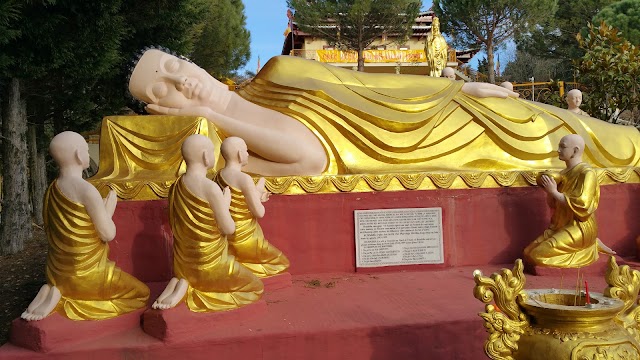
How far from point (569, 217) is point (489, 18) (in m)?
20.1

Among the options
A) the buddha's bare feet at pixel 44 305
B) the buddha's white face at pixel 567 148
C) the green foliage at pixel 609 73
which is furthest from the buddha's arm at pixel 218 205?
the green foliage at pixel 609 73

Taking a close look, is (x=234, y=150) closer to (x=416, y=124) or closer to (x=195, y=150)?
(x=195, y=150)

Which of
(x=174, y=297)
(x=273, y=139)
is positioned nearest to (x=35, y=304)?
(x=174, y=297)

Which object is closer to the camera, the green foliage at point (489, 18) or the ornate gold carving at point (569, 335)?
the ornate gold carving at point (569, 335)

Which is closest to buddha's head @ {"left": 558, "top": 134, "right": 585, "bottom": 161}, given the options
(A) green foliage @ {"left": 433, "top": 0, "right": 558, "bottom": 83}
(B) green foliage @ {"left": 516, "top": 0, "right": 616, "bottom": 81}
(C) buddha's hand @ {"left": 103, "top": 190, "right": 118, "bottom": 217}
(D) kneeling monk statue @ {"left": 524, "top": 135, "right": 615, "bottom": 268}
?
(D) kneeling monk statue @ {"left": 524, "top": 135, "right": 615, "bottom": 268}

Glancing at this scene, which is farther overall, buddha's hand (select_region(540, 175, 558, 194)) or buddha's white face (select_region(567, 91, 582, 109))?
buddha's white face (select_region(567, 91, 582, 109))

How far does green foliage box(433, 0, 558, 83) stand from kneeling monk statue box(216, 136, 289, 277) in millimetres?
19258

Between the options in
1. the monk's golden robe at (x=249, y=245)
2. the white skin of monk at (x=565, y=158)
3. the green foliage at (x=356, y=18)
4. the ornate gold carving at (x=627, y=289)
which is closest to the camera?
the ornate gold carving at (x=627, y=289)

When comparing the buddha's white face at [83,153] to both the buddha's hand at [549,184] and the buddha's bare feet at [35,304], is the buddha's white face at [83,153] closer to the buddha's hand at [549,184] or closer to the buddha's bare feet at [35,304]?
the buddha's bare feet at [35,304]

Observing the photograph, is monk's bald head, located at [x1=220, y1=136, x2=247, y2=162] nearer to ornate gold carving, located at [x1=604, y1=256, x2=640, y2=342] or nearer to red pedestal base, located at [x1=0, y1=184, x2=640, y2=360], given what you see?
red pedestal base, located at [x1=0, y1=184, x2=640, y2=360]

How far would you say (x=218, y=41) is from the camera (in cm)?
1512

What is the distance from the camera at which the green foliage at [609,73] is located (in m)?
7.99

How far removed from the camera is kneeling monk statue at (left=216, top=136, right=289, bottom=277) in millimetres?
3512

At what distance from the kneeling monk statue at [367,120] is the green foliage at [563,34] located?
21.3 m
